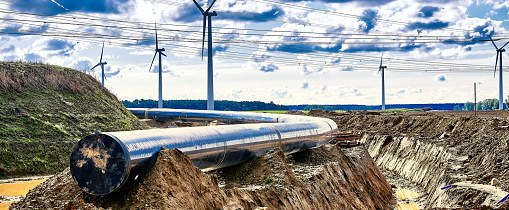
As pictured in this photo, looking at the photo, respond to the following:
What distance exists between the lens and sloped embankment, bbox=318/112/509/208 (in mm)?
29375

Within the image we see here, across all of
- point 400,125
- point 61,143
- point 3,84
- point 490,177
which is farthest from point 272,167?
point 400,125

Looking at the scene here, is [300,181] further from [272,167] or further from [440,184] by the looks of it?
[440,184]

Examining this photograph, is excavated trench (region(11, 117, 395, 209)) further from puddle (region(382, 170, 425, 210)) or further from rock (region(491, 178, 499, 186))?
rock (region(491, 178, 499, 186))

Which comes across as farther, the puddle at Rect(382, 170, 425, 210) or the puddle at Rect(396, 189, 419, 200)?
the puddle at Rect(396, 189, 419, 200)

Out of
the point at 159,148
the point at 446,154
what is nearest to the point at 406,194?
the point at 446,154

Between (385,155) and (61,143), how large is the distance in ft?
103

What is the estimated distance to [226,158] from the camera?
22500 millimetres

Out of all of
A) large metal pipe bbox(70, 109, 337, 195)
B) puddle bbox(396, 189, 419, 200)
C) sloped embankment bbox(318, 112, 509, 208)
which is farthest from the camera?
puddle bbox(396, 189, 419, 200)

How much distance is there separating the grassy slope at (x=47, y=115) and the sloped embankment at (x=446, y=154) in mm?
25735

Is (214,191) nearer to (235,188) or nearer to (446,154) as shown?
(235,188)

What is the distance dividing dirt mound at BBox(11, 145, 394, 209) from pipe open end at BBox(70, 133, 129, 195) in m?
0.56

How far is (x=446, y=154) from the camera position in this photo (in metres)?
42.3

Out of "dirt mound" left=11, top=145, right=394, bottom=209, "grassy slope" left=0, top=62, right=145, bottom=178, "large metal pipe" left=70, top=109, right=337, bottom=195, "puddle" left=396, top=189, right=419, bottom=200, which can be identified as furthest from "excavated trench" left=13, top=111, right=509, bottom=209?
"grassy slope" left=0, top=62, right=145, bottom=178

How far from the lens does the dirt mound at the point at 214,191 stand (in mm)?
16719
